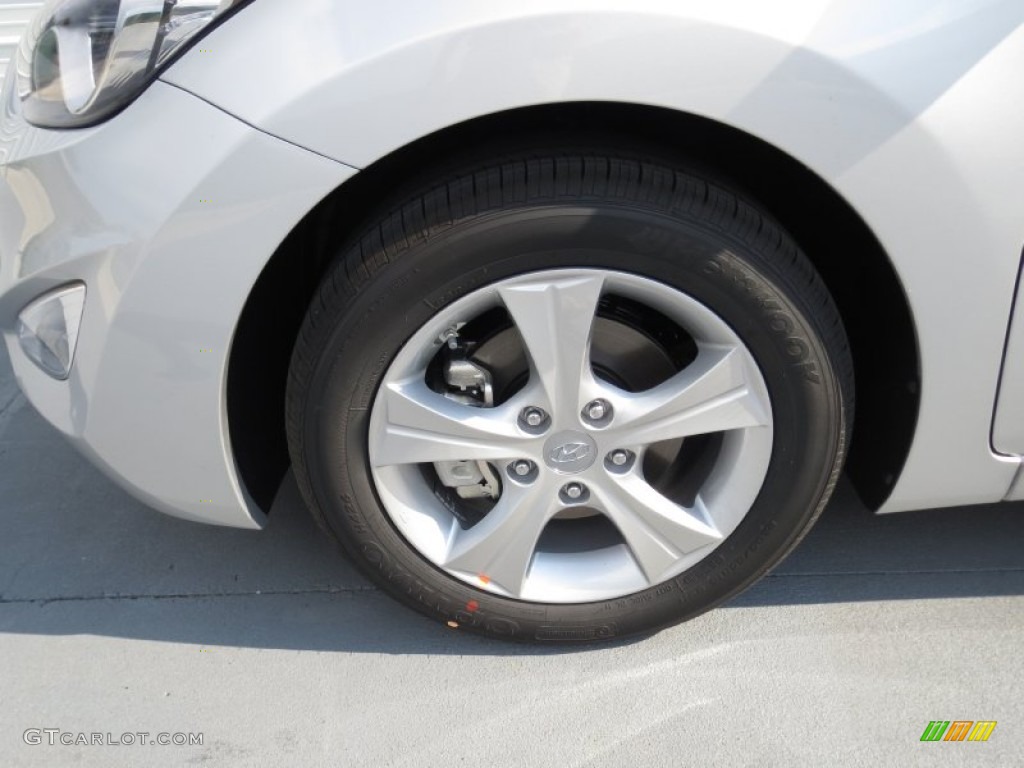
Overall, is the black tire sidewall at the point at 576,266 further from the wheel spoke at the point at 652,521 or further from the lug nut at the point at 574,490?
the lug nut at the point at 574,490

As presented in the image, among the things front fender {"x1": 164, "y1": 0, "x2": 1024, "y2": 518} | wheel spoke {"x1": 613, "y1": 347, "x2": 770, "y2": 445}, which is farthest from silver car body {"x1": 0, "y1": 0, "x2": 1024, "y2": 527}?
wheel spoke {"x1": 613, "y1": 347, "x2": 770, "y2": 445}

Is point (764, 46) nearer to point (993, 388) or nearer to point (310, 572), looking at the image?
point (993, 388)

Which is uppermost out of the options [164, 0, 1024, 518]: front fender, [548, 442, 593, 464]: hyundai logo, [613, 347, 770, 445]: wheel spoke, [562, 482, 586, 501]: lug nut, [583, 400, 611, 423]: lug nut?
[164, 0, 1024, 518]: front fender

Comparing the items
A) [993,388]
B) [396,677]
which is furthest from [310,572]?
[993,388]

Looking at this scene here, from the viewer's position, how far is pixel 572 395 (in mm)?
1647

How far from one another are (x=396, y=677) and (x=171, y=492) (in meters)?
0.58

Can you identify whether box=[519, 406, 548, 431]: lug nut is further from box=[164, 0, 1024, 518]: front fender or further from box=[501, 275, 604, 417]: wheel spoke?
box=[164, 0, 1024, 518]: front fender

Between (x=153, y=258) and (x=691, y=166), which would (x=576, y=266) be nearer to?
(x=691, y=166)

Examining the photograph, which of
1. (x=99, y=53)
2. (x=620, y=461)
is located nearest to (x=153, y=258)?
(x=99, y=53)

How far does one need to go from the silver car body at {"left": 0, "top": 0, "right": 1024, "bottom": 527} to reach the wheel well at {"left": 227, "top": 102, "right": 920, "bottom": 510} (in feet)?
0.28

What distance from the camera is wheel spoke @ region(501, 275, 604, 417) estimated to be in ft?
5.09

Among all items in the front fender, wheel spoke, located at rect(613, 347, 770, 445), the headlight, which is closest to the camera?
the front fender

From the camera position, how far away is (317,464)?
1.71 metres

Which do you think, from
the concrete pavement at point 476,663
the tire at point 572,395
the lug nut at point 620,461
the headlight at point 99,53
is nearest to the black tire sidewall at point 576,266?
the tire at point 572,395
